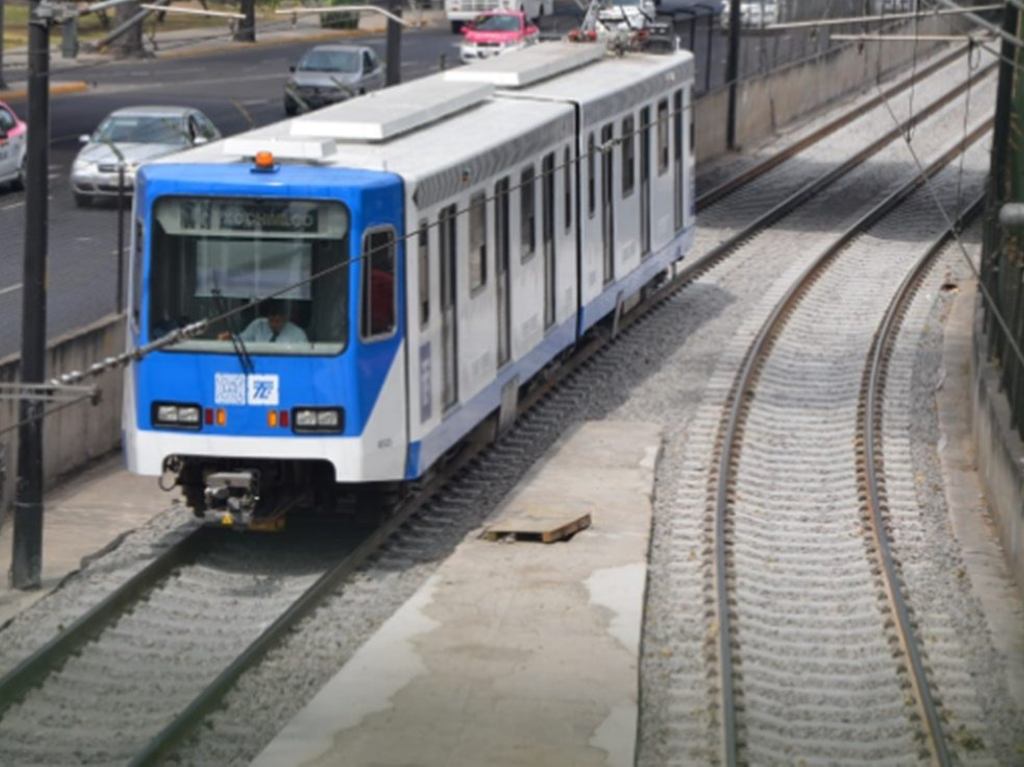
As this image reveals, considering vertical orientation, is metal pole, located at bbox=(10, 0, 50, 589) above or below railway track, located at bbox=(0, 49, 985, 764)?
above

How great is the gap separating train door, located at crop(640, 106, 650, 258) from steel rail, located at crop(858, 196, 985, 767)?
268 cm

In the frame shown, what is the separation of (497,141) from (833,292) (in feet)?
40.7

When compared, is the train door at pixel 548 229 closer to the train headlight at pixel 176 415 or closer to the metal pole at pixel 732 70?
the train headlight at pixel 176 415

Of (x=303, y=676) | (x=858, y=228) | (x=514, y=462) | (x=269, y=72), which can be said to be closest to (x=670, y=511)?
(x=514, y=462)

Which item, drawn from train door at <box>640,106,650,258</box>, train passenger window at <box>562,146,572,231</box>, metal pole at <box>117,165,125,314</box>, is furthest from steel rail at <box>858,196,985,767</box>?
metal pole at <box>117,165,125,314</box>

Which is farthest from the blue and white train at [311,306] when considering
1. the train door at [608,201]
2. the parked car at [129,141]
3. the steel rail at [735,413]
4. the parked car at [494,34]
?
the parked car at [494,34]

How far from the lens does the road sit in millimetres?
24328

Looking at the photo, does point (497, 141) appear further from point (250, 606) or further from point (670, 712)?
point (670, 712)

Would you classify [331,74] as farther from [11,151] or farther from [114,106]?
[11,151]

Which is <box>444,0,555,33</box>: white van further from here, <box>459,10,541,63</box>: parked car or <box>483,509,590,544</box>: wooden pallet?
<box>483,509,590,544</box>: wooden pallet

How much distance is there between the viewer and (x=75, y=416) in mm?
19969

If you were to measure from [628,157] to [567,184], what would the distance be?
294cm

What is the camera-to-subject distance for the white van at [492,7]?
68.2 meters

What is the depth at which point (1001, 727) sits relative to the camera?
13.8m
